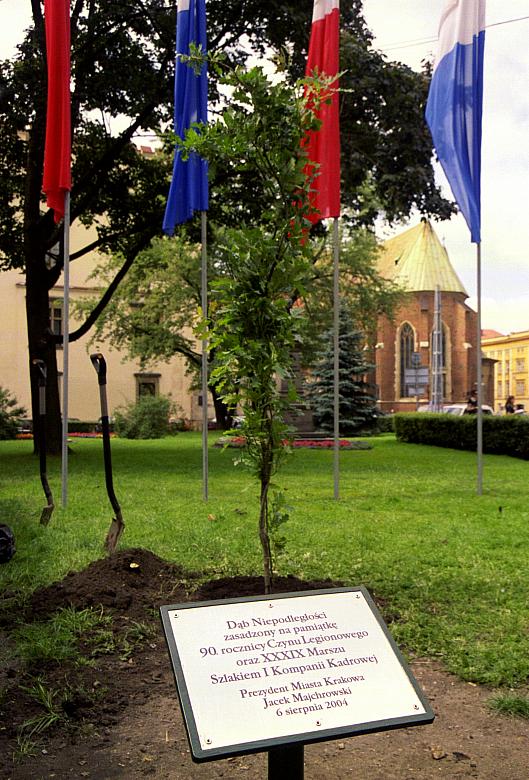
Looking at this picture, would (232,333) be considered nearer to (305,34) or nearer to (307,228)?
(307,228)

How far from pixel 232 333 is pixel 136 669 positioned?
1992mm

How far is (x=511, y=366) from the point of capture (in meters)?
105

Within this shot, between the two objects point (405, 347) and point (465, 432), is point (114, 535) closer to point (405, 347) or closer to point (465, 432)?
point (465, 432)

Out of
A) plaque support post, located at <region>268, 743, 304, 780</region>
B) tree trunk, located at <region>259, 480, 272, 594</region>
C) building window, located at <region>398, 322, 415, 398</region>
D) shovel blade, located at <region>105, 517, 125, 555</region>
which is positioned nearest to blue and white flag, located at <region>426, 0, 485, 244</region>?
shovel blade, located at <region>105, 517, 125, 555</region>

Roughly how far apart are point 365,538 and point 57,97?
23.1ft

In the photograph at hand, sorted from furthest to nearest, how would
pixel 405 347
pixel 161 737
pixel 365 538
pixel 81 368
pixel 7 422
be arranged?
pixel 405 347 → pixel 81 368 → pixel 7 422 → pixel 365 538 → pixel 161 737

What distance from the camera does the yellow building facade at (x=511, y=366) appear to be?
Answer: 100938mm

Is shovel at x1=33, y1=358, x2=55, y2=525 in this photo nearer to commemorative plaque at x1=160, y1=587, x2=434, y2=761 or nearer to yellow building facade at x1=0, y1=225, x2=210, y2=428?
commemorative plaque at x1=160, y1=587, x2=434, y2=761

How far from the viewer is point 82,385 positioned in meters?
46.8

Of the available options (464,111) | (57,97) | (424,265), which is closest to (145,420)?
(57,97)

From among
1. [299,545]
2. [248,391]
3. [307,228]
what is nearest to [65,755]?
[248,391]

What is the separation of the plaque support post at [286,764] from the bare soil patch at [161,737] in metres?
0.57

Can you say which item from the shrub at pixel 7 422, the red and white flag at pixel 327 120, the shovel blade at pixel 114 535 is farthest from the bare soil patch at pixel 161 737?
the shrub at pixel 7 422

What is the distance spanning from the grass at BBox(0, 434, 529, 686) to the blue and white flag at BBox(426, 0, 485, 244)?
4.22m
